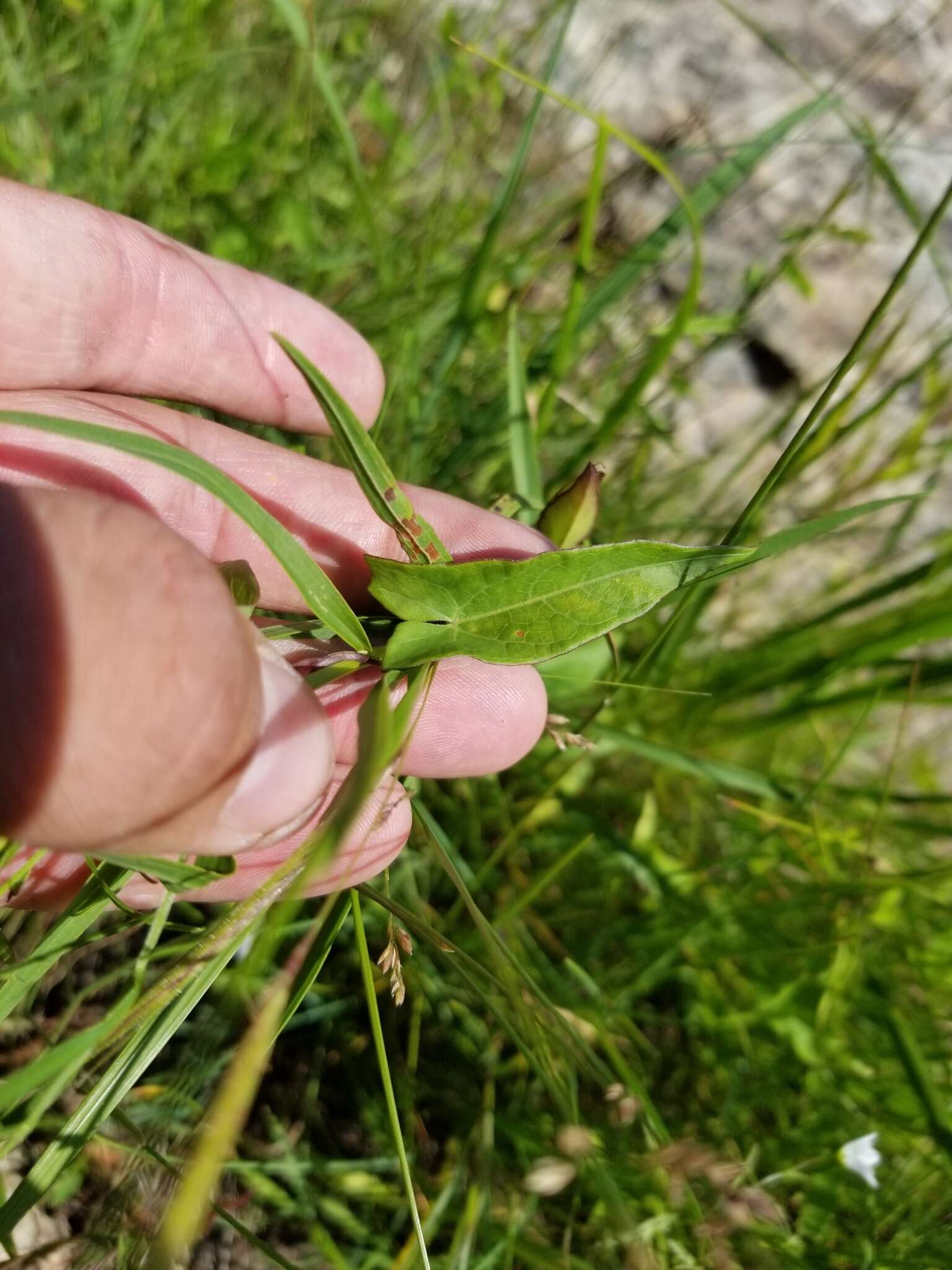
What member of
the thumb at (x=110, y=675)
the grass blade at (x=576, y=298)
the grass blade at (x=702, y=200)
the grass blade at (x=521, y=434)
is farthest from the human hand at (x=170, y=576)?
the grass blade at (x=702, y=200)

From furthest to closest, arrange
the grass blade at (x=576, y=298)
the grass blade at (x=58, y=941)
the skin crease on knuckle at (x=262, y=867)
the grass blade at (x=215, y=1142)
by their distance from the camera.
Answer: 1. the grass blade at (x=576, y=298)
2. the skin crease on knuckle at (x=262, y=867)
3. the grass blade at (x=58, y=941)
4. the grass blade at (x=215, y=1142)

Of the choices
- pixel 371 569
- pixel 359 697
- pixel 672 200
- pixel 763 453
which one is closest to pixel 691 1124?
pixel 359 697

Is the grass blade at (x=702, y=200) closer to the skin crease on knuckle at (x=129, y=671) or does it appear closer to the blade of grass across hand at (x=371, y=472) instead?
the blade of grass across hand at (x=371, y=472)

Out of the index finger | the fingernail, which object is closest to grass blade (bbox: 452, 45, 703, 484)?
the index finger

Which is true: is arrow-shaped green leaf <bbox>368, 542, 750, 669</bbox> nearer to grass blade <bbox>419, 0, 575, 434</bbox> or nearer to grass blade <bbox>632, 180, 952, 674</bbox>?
grass blade <bbox>632, 180, 952, 674</bbox>

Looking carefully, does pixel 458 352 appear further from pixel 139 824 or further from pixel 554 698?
pixel 139 824

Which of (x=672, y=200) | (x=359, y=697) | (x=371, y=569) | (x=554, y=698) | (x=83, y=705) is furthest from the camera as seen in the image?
(x=672, y=200)
